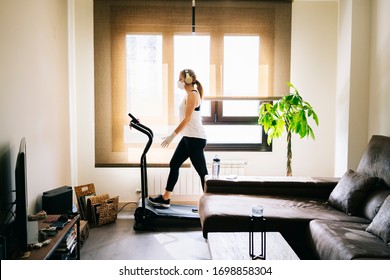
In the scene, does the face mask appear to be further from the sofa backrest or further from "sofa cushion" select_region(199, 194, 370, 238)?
the sofa backrest

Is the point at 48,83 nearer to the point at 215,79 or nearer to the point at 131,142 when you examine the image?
the point at 131,142

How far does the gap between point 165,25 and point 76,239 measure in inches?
97.3

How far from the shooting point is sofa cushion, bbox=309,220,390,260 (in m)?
1.94

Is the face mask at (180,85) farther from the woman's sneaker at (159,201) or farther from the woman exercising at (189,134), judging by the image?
the woman's sneaker at (159,201)

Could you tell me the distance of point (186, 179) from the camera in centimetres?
424

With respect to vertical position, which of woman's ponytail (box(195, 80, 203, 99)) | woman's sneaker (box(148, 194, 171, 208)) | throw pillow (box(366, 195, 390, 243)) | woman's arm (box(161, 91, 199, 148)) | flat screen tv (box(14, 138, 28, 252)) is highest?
woman's ponytail (box(195, 80, 203, 99))

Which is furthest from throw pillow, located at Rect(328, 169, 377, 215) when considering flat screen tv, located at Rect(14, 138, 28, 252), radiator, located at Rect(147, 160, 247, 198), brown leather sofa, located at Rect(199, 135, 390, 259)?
flat screen tv, located at Rect(14, 138, 28, 252)

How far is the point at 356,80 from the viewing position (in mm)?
3582

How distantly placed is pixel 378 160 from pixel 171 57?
7.65 ft

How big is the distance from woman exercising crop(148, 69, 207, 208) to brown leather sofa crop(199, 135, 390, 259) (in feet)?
1.76

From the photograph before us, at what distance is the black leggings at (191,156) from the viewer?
150 inches

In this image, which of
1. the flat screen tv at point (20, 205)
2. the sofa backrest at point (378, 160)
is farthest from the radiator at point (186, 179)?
the flat screen tv at point (20, 205)

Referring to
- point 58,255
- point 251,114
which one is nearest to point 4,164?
point 58,255

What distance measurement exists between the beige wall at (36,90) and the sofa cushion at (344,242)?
196cm
